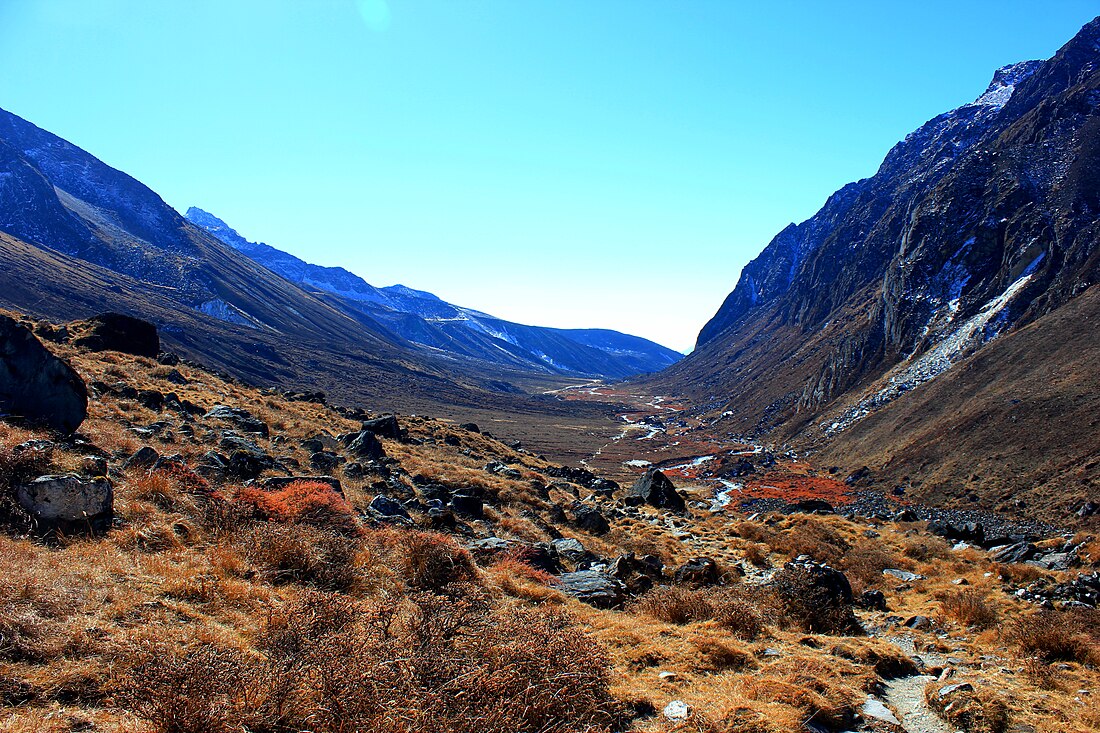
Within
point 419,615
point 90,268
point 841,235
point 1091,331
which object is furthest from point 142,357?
point 841,235

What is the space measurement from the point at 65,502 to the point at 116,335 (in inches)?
1051

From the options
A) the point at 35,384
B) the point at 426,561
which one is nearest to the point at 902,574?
the point at 426,561

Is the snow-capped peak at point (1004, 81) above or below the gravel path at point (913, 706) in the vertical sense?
above

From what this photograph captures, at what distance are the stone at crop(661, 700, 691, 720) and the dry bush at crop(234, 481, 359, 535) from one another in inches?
272

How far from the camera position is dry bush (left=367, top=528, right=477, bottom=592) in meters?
9.27

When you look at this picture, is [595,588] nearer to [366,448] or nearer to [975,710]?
[975,710]

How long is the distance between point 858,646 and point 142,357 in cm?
3302

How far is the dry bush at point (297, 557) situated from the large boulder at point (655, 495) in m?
20.2

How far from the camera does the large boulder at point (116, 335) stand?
26938 millimetres

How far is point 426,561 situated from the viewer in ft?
31.1

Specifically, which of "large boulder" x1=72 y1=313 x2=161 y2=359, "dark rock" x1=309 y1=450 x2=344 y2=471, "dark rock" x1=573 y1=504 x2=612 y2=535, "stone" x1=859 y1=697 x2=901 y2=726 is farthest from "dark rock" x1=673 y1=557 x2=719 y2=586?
"large boulder" x1=72 y1=313 x2=161 y2=359

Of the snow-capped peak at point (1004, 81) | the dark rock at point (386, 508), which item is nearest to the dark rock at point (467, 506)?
Result: the dark rock at point (386, 508)

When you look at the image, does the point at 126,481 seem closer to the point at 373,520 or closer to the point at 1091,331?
the point at 373,520

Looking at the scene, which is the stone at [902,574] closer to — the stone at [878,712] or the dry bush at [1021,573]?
the dry bush at [1021,573]
